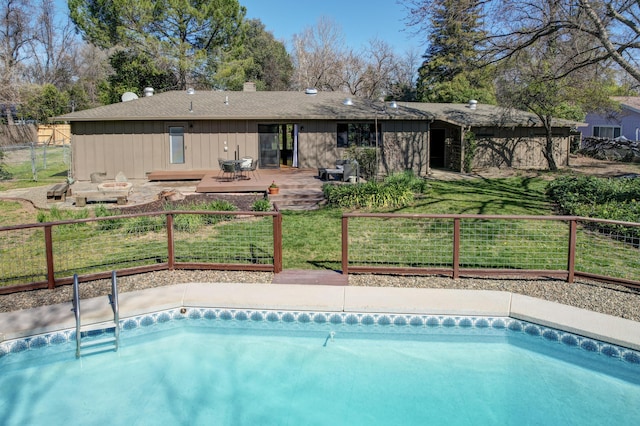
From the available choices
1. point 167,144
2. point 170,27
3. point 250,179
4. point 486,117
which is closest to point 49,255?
point 250,179

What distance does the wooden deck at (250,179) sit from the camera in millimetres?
15578

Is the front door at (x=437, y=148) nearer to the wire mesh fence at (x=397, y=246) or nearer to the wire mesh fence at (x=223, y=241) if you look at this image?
the wire mesh fence at (x=397, y=246)

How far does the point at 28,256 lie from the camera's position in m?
9.27

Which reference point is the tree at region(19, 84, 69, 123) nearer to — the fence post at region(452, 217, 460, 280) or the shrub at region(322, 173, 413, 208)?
the shrub at region(322, 173, 413, 208)

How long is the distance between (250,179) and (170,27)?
18499 millimetres

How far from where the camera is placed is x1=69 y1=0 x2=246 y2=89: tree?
30.3 meters

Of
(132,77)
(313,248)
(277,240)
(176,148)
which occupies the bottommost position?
(313,248)

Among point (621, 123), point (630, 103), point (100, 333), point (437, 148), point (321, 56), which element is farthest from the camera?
point (321, 56)

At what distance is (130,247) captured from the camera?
942 cm

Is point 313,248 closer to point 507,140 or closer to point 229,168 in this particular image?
point 229,168

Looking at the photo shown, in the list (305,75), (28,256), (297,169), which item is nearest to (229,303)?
(28,256)

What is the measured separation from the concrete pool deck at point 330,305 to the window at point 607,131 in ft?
111

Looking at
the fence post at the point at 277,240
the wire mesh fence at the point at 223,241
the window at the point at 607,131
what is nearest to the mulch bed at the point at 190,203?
the wire mesh fence at the point at 223,241

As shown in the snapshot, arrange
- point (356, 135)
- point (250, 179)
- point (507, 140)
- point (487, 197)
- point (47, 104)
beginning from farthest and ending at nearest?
point (47, 104)
point (507, 140)
point (356, 135)
point (250, 179)
point (487, 197)
